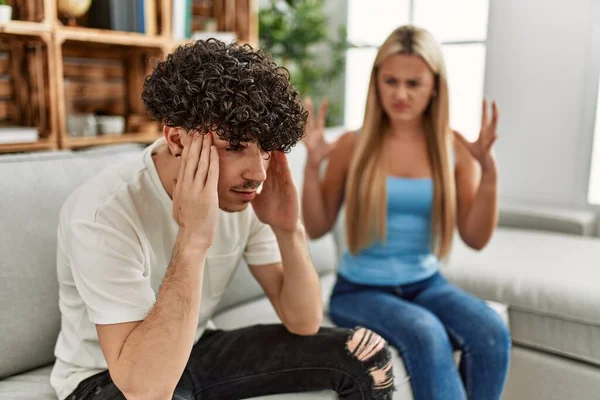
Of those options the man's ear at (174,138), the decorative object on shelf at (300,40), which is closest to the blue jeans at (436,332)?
the man's ear at (174,138)

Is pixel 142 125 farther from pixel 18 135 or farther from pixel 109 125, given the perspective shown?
pixel 18 135

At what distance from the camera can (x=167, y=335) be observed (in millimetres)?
884

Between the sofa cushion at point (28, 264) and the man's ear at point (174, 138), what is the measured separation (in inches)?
17.7

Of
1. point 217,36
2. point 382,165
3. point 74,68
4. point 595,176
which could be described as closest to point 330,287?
point 382,165

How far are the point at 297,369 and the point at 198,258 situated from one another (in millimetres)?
342

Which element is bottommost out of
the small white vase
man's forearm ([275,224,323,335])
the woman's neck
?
man's forearm ([275,224,323,335])

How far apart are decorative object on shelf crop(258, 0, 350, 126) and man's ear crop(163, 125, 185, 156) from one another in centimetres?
190

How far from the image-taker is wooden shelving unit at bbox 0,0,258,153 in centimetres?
177

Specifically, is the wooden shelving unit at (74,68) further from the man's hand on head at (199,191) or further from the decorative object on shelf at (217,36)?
the man's hand on head at (199,191)

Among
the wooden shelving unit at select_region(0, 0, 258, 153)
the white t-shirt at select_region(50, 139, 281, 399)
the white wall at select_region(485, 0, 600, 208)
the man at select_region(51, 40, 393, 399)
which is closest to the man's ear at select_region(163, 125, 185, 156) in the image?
the man at select_region(51, 40, 393, 399)

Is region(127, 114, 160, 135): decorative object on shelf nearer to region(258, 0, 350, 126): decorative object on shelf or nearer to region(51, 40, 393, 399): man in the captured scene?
region(258, 0, 350, 126): decorative object on shelf

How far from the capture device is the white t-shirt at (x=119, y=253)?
3.02 feet

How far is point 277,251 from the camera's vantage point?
1259 mm

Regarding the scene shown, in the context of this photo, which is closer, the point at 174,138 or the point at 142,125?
the point at 174,138
